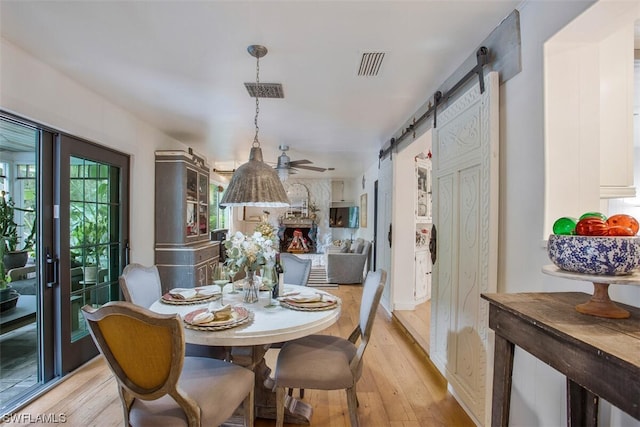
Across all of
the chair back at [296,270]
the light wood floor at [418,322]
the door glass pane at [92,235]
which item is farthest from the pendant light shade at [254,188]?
the light wood floor at [418,322]

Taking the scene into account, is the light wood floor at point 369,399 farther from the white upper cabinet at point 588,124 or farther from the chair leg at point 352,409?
the white upper cabinet at point 588,124

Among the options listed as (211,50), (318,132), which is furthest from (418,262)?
(211,50)

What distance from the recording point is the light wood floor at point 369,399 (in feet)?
6.37

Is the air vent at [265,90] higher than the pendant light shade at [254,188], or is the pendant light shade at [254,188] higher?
the air vent at [265,90]

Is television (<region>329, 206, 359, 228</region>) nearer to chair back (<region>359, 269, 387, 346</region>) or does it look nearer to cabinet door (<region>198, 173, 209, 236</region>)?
cabinet door (<region>198, 173, 209, 236</region>)

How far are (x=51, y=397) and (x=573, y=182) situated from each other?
11.4ft

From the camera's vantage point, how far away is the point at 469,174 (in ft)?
6.46

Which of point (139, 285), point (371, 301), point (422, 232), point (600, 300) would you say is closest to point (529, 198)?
point (600, 300)

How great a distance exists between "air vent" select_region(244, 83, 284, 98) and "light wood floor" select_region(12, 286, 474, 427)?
2.40m

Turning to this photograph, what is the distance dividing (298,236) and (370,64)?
7.67m

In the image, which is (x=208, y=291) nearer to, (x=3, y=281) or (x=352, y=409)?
(x=352, y=409)

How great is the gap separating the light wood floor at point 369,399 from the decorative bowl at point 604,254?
1563mm

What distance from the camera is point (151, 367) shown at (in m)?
1.24

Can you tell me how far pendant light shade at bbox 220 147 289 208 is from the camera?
1.91 meters
